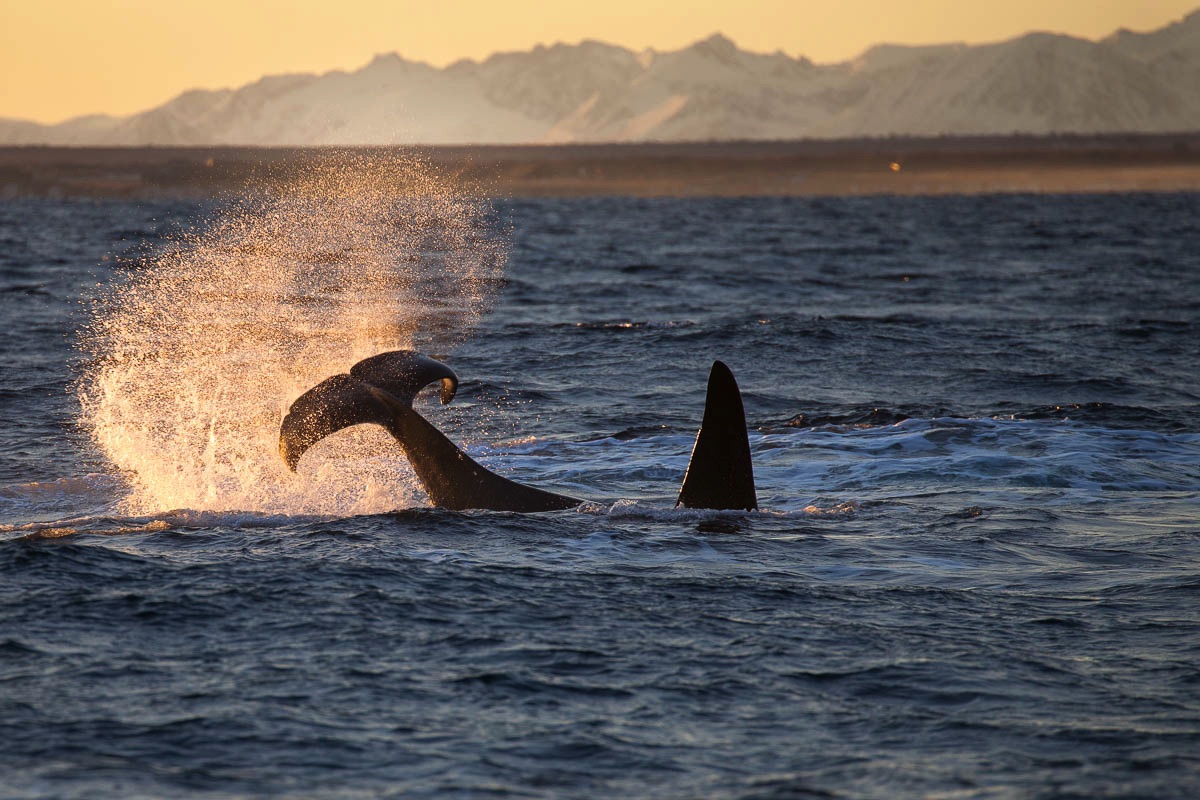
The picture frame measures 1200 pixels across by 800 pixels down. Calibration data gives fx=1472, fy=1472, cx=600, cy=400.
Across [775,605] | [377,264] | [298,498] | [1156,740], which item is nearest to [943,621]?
[775,605]

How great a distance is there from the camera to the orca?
14.2 m

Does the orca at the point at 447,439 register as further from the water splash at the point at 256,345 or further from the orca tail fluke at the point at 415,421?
the water splash at the point at 256,345

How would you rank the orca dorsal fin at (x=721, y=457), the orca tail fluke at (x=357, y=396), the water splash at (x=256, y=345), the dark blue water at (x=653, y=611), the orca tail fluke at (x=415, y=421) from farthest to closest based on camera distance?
1. the water splash at (x=256, y=345)
2. the orca dorsal fin at (x=721, y=457)
3. the orca tail fluke at (x=415, y=421)
4. the orca tail fluke at (x=357, y=396)
5. the dark blue water at (x=653, y=611)

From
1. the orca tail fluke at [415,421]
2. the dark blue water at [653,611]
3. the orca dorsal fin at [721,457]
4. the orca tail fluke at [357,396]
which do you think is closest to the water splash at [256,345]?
the dark blue water at [653,611]

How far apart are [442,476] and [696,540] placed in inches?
108

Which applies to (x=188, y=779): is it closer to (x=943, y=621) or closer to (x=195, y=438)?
(x=943, y=621)

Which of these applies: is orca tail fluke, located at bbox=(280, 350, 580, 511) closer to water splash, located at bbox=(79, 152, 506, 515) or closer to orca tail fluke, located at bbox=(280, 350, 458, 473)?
orca tail fluke, located at bbox=(280, 350, 458, 473)

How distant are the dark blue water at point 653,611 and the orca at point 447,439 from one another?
0.32 m

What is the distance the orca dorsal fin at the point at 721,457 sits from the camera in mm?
14266

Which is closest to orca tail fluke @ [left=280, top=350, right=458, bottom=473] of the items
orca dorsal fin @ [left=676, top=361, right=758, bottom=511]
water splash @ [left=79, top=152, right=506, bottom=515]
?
water splash @ [left=79, top=152, right=506, bottom=515]

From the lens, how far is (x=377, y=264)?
53250 mm

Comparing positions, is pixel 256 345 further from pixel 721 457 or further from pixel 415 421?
pixel 721 457

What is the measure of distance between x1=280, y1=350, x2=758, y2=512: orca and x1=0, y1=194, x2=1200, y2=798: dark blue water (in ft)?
1.04

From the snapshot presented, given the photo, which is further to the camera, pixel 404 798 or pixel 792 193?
pixel 792 193
